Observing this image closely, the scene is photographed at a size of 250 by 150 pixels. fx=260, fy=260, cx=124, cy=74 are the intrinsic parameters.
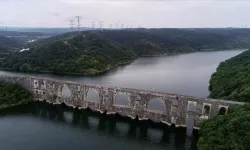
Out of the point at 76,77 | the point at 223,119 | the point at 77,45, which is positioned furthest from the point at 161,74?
the point at 223,119

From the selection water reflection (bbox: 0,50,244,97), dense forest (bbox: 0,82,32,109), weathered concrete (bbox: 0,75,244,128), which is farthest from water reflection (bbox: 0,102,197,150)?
water reflection (bbox: 0,50,244,97)

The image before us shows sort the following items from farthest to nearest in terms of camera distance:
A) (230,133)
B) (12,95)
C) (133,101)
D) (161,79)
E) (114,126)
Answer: (161,79)
(12,95)
(133,101)
(114,126)
(230,133)

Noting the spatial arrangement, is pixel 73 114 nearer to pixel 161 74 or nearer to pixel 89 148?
pixel 89 148

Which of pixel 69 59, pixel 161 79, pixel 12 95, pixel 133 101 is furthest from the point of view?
pixel 69 59

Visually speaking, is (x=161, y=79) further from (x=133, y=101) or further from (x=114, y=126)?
(x=114, y=126)

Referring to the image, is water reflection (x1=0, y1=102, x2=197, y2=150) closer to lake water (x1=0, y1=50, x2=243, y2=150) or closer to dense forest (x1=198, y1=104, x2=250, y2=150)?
lake water (x1=0, y1=50, x2=243, y2=150)

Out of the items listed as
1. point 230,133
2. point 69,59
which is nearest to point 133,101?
point 230,133
